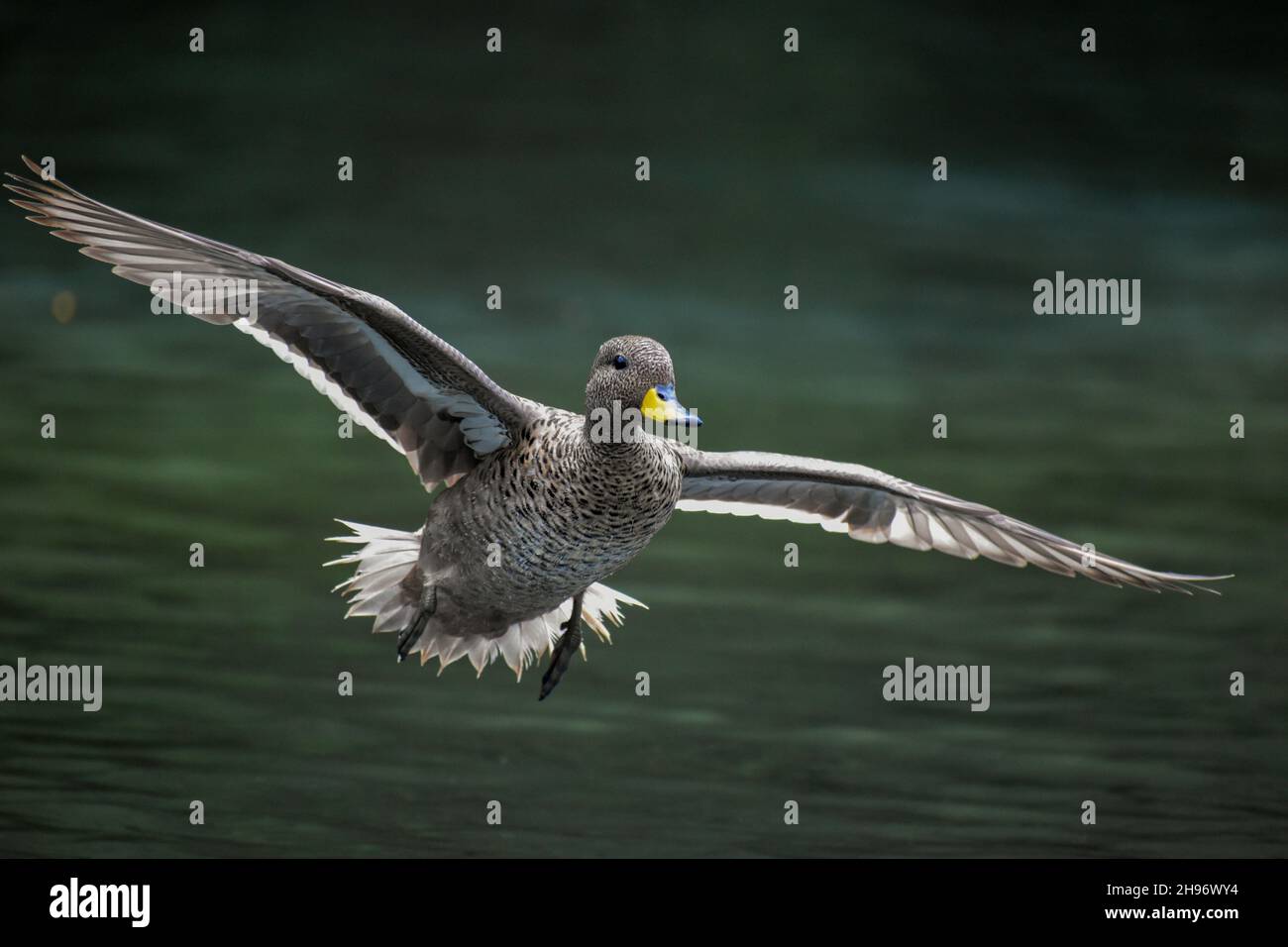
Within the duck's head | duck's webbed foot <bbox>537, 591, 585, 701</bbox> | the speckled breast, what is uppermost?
the duck's head

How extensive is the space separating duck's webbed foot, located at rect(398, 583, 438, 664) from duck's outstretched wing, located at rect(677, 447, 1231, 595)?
1099mm

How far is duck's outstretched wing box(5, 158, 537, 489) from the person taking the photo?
558 cm

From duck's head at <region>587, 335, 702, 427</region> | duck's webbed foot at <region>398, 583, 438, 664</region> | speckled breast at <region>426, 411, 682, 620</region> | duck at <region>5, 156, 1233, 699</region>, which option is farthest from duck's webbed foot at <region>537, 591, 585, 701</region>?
duck's head at <region>587, 335, 702, 427</region>

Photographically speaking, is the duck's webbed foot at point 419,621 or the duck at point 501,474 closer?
the duck at point 501,474

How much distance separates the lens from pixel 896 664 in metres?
10.4

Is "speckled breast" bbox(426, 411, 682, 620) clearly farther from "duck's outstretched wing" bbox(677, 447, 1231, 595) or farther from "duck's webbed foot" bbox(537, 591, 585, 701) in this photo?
"duck's outstretched wing" bbox(677, 447, 1231, 595)

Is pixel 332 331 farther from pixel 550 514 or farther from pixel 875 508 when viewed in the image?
pixel 875 508

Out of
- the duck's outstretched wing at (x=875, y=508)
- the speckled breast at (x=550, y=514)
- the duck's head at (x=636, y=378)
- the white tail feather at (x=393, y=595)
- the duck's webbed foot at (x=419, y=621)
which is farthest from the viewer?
the white tail feather at (x=393, y=595)

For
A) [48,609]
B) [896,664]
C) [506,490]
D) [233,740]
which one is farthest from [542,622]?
[48,609]

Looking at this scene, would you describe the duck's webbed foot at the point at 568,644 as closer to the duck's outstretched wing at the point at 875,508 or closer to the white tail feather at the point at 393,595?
the white tail feather at the point at 393,595

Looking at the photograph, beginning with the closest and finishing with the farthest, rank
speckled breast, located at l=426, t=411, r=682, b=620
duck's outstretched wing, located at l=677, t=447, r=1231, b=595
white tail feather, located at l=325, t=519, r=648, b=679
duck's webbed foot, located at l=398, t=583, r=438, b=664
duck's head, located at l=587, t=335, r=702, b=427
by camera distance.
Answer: duck's head, located at l=587, t=335, r=702, b=427 → speckled breast, located at l=426, t=411, r=682, b=620 → duck's webbed foot, located at l=398, t=583, r=438, b=664 → duck's outstretched wing, located at l=677, t=447, r=1231, b=595 → white tail feather, located at l=325, t=519, r=648, b=679

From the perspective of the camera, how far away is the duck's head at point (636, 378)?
5.54 m

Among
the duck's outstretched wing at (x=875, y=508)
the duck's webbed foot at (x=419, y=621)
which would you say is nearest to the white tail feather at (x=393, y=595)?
the duck's webbed foot at (x=419, y=621)

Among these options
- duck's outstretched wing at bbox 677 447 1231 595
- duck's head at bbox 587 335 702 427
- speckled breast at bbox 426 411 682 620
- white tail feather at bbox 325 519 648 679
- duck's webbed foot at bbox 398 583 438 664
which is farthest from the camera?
white tail feather at bbox 325 519 648 679
